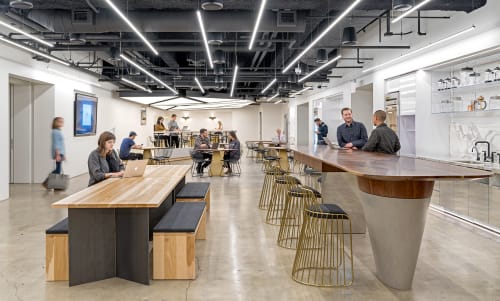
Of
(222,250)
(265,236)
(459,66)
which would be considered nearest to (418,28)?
(459,66)

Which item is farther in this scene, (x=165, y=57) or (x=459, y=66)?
(x=165, y=57)

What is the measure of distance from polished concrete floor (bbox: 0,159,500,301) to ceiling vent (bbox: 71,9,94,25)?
316cm

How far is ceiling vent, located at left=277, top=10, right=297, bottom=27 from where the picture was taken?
6.71 m

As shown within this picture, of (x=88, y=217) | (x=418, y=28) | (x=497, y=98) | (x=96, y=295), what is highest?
(x=418, y=28)

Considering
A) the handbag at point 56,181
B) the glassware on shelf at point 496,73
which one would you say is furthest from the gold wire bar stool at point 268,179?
the handbag at point 56,181

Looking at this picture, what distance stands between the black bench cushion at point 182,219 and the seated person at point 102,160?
0.97 m

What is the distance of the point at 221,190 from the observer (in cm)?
909

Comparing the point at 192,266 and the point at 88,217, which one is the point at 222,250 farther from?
the point at 88,217

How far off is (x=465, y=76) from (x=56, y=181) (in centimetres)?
816

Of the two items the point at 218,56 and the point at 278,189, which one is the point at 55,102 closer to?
the point at 218,56

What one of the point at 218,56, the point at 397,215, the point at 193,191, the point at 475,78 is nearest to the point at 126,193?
the point at 193,191

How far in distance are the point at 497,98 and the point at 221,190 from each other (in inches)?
220

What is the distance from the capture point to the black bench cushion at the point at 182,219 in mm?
3656

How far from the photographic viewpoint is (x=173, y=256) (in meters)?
3.67
